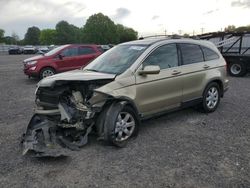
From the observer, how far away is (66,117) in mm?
4730

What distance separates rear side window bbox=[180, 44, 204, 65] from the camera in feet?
19.8

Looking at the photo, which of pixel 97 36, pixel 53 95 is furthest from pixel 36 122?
pixel 97 36

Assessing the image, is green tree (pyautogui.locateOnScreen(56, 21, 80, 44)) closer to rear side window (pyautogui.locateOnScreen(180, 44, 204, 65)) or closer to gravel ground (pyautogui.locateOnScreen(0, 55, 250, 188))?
rear side window (pyautogui.locateOnScreen(180, 44, 204, 65))

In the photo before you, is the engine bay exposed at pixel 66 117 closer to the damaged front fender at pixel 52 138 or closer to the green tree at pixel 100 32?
the damaged front fender at pixel 52 138

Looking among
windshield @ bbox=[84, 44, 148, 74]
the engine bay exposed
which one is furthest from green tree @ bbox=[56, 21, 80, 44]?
the engine bay exposed

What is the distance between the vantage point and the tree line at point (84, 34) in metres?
93.8

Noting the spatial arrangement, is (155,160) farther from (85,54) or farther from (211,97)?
(85,54)

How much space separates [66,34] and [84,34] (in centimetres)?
1476

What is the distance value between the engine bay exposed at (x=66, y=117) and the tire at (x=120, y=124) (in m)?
0.23

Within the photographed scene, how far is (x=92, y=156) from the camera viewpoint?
4473 mm

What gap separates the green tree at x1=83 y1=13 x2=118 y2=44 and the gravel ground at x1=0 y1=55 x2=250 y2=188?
8954cm

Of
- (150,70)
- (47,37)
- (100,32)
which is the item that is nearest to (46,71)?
(150,70)

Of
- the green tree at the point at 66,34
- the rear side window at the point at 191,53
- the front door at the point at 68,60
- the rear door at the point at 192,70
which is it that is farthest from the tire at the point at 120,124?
the green tree at the point at 66,34

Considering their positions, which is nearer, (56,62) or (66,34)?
(56,62)
